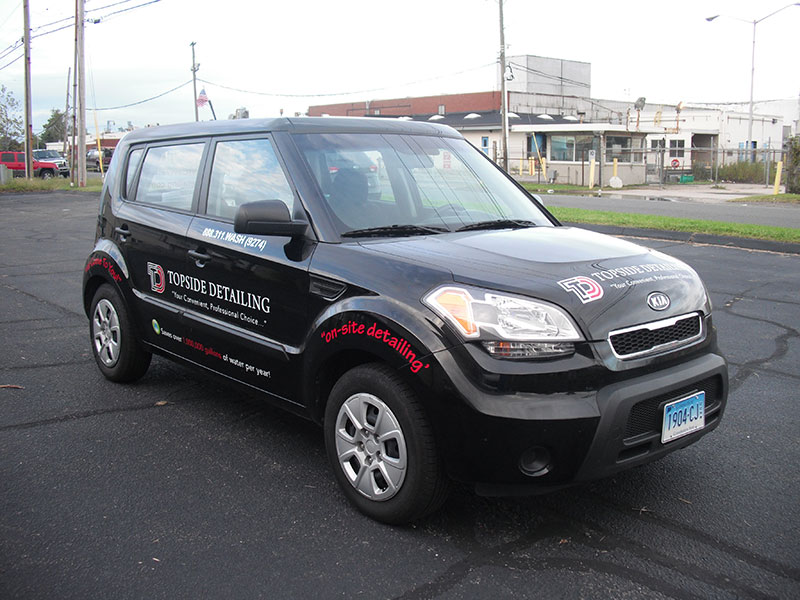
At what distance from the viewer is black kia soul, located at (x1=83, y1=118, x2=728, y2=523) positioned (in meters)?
2.95

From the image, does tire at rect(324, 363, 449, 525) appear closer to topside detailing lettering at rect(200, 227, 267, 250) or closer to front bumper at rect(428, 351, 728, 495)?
front bumper at rect(428, 351, 728, 495)

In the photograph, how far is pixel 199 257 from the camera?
433 centimetres

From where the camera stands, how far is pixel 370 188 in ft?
13.2

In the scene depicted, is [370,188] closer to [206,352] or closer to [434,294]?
[434,294]

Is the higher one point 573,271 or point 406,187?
point 406,187

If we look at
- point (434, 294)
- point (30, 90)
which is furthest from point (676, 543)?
point (30, 90)

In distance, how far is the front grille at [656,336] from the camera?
3.05m

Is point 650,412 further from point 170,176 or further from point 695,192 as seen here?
point 695,192

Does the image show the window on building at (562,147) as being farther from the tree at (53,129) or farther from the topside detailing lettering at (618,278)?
the tree at (53,129)

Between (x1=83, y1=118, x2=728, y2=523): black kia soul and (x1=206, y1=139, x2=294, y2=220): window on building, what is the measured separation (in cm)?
1

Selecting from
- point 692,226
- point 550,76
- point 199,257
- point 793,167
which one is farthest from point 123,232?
point 550,76

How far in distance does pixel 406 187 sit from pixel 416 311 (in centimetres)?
125

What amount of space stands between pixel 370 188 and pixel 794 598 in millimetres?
2667

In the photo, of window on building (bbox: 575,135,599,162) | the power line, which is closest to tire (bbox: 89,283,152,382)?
window on building (bbox: 575,135,599,162)
